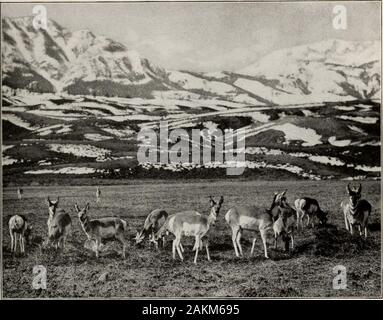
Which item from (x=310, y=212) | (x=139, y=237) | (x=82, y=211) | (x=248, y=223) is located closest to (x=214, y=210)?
(x=248, y=223)

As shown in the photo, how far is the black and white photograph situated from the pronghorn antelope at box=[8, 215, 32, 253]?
0.05 ft

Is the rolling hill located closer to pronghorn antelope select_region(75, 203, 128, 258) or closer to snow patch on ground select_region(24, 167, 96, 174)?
snow patch on ground select_region(24, 167, 96, 174)

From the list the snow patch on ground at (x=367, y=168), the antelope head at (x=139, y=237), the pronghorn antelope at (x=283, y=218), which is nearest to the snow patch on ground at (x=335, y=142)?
the snow patch on ground at (x=367, y=168)

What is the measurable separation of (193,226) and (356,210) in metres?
1.71

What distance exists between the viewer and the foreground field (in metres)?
5.46

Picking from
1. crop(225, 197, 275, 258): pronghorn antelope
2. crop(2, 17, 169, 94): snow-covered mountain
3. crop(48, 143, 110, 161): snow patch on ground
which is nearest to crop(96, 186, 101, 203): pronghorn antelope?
crop(48, 143, 110, 161): snow patch on ground

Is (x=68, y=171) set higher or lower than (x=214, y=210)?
higher

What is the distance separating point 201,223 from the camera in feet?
17.9

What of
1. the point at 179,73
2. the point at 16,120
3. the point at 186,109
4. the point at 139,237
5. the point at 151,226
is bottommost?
the point at 139,237

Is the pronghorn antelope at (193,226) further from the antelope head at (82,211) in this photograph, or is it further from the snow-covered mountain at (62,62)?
the snow-covered mountain at (62,62)

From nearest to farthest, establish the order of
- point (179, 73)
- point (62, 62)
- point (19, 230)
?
point (19, 230), point (179, 73), point (62, 62)

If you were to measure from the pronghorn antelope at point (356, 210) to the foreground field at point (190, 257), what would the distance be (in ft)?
0.22

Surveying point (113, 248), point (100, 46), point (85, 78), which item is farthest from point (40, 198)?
point (100, 46)

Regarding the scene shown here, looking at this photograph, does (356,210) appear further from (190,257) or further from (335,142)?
(190,257)
